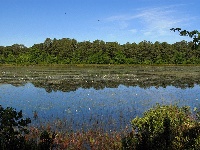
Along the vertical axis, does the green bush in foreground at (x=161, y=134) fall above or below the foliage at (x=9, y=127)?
below

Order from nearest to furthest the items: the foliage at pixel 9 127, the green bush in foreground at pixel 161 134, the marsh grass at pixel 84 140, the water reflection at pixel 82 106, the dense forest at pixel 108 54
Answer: the foliage at pixel 9 127 < the green bush in foreground at pixel 161 134 < the marsh grass at pixel 84 140 < the water reflection at pixel 82 106 < the dense forest at pixel 108 54

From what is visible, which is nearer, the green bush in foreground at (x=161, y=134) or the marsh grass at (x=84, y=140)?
the green bush in foreground at (x=161, y=134)

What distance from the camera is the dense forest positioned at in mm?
125500

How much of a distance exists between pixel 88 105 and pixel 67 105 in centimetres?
175

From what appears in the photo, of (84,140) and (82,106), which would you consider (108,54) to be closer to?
(82,106)

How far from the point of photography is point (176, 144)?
36.7ft

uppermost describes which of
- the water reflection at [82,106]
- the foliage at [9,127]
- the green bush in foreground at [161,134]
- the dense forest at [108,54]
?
the dense forest at [108,54]

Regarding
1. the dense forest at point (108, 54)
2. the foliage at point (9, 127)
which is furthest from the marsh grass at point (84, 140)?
the dense forest at point (108, 54)

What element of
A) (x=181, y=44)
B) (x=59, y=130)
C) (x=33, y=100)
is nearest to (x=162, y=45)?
(x=181, y=44)

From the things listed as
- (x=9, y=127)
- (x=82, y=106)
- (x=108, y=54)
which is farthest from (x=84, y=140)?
(x=108, y=54)

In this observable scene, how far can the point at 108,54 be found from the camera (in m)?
134

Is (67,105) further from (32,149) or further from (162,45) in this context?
(162,45)

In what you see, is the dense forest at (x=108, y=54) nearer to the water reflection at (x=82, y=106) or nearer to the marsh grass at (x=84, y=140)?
the water reflection at (x=82, y=106)

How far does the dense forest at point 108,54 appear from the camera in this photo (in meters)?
126
